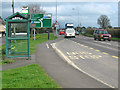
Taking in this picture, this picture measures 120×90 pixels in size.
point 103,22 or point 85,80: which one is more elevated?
point 103,22

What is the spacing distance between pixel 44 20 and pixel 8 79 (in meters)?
33.1

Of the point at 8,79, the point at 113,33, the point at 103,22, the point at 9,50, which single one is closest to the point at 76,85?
the point at 8,79

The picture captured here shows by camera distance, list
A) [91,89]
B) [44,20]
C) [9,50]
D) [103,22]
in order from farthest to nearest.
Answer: [103,22] → [44,20] → [9,50] → [91,89]

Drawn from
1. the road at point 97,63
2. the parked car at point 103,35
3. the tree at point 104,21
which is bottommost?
the road at point 97,63

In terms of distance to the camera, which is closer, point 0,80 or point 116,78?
point 0,80

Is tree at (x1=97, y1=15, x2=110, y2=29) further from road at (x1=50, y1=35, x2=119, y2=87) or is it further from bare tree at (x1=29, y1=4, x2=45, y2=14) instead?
road at (x1=50, y1=35, x2=119, y2=87)

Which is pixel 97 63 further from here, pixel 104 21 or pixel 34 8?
pixel 104 21

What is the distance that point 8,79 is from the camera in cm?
816

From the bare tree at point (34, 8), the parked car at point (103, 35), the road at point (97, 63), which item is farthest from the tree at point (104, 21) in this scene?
the road at point (97, 63)

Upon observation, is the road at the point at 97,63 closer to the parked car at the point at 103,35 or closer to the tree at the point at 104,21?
the parked car at the point at 103,35

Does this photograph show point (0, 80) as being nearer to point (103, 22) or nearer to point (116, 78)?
point (116, 78)

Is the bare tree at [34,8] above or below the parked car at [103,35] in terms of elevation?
above

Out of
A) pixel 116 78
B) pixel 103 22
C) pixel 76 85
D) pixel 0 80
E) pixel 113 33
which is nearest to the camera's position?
pixel 76 85

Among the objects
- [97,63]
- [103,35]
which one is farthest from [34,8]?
[97,63]
